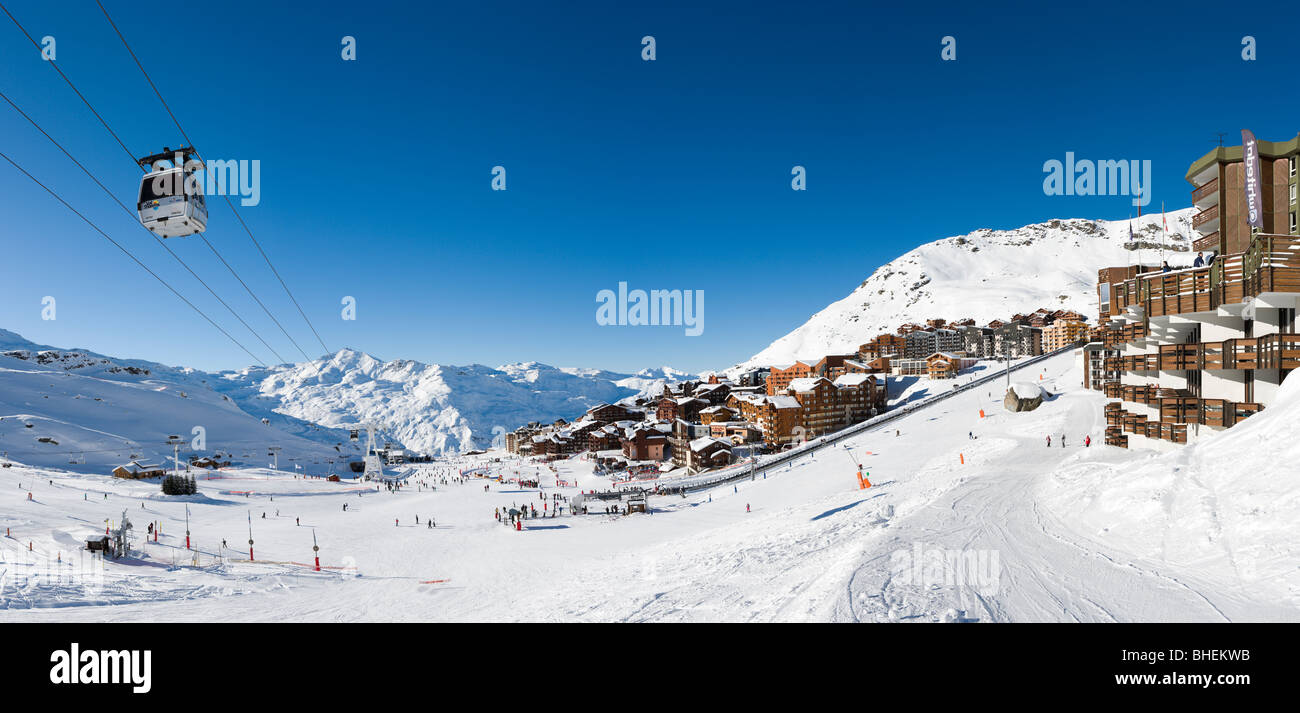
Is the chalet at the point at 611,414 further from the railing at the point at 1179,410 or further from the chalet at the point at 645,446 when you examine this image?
the railing at the point at 1179,410

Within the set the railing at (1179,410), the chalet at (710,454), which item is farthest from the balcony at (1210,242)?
the chalet at (710,454)

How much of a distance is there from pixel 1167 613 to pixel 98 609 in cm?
2282

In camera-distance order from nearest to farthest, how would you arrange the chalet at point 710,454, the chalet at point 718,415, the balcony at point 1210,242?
the balcony at point 1210,242 → the chalet at point 710,454 → the chalet at point 718,415

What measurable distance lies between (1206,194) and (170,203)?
4146cm

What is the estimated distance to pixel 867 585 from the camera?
831cm

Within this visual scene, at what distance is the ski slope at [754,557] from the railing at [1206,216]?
12.8 metres

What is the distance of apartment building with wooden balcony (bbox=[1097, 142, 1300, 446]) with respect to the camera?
1622 centimetres

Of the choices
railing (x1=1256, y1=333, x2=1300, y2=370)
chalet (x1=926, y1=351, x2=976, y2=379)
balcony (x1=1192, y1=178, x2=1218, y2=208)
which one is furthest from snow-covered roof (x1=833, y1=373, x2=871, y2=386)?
railing (x1=1256, y1=333, x2=1300, y2=370)

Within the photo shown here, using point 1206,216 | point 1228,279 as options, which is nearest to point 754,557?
point 1228,279

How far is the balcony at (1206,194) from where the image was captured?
1021 inches

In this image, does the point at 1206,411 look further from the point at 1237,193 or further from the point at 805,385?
the point at 805,385

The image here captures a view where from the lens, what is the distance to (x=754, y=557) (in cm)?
1300

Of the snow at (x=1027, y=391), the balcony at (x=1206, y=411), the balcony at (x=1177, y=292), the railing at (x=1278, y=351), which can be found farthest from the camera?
the snow at (x=1027, y=391)
